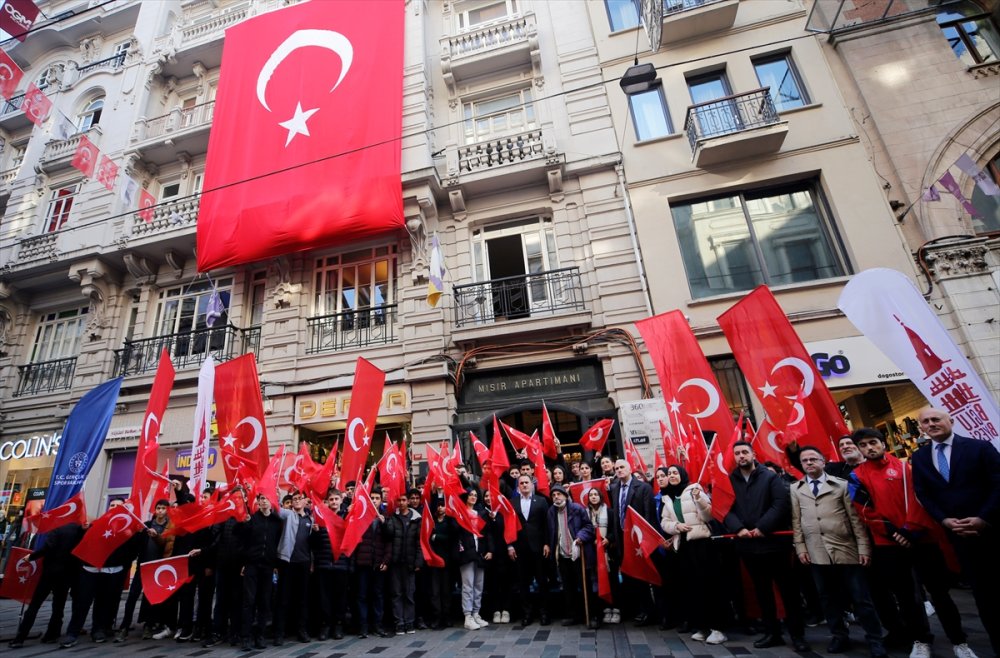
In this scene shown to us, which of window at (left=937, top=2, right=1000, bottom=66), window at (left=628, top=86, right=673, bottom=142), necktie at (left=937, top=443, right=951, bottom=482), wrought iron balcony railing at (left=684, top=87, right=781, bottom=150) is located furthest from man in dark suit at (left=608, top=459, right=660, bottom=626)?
window at (left=937, top=2, right=1000, bottom=66)

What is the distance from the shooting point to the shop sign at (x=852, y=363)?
9234 mm

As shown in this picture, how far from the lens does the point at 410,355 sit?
37.2 ft

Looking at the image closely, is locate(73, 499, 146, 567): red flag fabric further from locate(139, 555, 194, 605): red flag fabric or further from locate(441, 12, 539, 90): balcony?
locate(441, 12, 539, 90): balcony

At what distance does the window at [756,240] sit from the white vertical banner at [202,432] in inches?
377

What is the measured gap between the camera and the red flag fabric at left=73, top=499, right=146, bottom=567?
6.59 meters

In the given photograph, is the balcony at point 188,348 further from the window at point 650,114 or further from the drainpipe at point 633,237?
the window at point 650,114

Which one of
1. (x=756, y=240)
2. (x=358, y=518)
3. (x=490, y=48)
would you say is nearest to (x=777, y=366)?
(x=756, y=240)

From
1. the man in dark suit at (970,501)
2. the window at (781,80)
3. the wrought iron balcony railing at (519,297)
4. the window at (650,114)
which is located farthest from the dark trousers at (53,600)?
the window at (781,80)

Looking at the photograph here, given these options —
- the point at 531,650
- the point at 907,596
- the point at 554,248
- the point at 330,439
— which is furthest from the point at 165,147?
the point at 907,596

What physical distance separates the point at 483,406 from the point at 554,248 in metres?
4.25

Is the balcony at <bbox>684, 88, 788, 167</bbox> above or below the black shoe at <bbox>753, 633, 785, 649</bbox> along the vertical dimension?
above

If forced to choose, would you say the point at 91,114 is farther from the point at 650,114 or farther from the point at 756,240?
the point at 756,240

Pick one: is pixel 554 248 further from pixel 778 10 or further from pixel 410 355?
pixel 778 10

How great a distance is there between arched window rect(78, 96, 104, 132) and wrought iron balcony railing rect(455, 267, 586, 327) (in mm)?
16284
